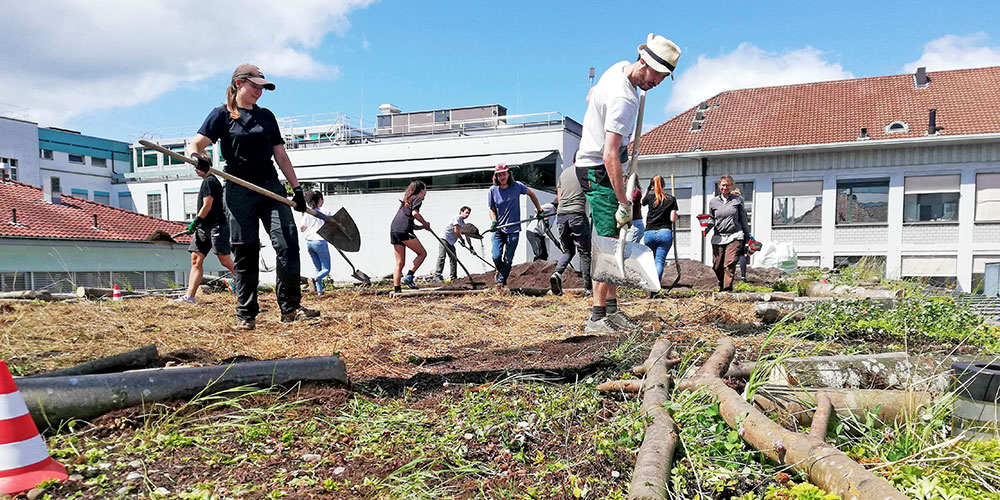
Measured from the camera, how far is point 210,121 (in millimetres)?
4812

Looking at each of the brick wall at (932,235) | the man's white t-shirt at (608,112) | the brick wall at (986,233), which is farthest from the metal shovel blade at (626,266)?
the brick wall at (986,233)

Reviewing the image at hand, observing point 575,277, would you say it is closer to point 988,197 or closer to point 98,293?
point 98,293

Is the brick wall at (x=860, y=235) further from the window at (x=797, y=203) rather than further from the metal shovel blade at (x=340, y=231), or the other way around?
the metal shovel blade at (x=340, y=231)

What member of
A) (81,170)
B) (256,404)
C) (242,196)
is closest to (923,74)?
(242,196)

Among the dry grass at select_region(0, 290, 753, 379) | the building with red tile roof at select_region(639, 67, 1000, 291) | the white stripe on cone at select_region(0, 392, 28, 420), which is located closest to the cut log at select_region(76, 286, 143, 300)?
the dry grass at select_region(0, 290, 753, 379)

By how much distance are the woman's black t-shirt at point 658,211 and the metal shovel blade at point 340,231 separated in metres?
4.67

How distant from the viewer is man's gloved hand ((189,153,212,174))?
4.58 m

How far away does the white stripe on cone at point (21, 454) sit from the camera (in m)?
1.86

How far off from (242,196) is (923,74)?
2455cm

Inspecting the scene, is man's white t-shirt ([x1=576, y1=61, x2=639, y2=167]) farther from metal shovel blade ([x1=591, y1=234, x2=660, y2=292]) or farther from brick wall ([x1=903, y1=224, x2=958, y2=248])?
brick wall ([x1=903, y1=224, x2=958, y2=248])

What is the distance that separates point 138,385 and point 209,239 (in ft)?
19.2

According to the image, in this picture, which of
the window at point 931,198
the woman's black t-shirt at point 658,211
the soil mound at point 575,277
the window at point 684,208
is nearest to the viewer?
the woman's black t-shirt at point 658,211

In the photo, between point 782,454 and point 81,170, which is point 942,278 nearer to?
point 782,454

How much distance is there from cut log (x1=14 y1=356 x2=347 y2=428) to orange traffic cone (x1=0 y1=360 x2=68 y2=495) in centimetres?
24
